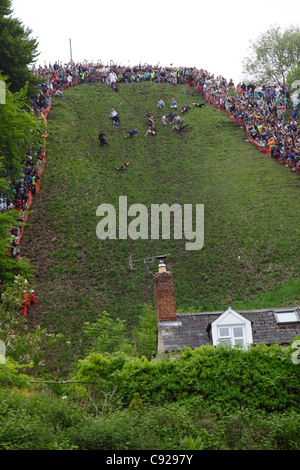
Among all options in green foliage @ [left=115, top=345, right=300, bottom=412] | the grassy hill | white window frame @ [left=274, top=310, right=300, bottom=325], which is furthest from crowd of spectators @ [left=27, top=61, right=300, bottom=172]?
green foliage @ [left=115, top=345, right=300, bottom=412]

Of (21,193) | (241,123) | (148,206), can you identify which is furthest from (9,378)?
(241,123)

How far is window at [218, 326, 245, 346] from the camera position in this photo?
19438 millimetres

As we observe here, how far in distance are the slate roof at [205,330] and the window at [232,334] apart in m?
0.46

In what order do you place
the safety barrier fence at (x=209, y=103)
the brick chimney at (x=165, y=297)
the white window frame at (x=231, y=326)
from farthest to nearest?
the safety barrier fence at (x=209, y=103) → the brick chimney at (x=165, y=297) → the white window frame at (x=231, y=326)

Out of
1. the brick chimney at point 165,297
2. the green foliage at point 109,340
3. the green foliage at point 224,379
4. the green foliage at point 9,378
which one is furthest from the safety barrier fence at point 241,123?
the green foliage at point 9,378

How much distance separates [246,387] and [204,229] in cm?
2396

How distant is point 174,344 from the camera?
19.4 meters

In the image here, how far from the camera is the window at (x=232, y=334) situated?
19.4 m

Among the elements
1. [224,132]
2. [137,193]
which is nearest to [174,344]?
[137,193]

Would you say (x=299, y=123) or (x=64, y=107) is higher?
(x=64, y=107)

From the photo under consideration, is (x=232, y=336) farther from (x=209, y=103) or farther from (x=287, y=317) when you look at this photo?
(x=209, y=103)

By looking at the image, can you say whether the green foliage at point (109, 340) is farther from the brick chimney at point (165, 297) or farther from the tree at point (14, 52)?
the tree at point (14, 52)

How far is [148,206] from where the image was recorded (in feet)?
140
